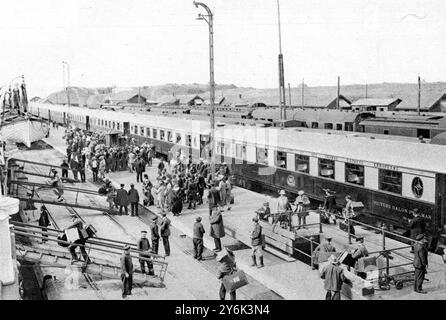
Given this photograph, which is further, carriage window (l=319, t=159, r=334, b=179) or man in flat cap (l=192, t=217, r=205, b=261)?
carriage window (l=319, t=159, r=334, b=179)

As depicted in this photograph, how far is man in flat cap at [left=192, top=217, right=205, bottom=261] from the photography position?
43.4ft

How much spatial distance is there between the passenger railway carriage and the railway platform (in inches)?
39.1

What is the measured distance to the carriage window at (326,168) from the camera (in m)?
17.1

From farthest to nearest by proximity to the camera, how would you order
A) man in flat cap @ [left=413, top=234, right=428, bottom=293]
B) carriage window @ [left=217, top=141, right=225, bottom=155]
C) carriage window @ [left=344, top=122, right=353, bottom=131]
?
carriage window @ [left=344, top=122, right=353, bottom=131], carriage window @ [left=217, top=141, right=225, bottom=155], man in flat cap @ [left=413, top=234, right=428, bottom=293]

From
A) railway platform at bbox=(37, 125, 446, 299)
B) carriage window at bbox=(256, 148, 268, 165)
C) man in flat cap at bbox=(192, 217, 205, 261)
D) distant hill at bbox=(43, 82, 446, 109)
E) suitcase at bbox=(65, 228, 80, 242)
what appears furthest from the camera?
distant hill at bbox=(43, 82, 446, 109)

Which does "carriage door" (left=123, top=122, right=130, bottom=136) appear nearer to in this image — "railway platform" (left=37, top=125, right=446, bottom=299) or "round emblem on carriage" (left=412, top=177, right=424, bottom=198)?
"railway platform" (left=37, top=125, right=446, bottom=299)

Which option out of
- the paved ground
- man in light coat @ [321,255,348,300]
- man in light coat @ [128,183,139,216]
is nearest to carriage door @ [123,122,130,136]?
man in light coat @ [128,183,139,216]

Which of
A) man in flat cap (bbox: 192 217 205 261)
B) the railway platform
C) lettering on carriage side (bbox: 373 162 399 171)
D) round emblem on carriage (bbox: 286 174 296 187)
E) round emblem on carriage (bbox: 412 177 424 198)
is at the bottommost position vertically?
the railway platform

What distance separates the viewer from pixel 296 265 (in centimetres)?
1238

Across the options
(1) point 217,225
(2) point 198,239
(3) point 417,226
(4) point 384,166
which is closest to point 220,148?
(4) point 384,166

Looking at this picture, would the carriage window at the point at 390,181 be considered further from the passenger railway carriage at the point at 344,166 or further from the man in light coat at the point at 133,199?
the man in light coat at the point at 133,199

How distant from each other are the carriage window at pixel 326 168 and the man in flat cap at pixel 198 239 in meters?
6.00

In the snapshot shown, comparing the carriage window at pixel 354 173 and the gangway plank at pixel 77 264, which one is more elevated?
the carriage window at pixel 354 173

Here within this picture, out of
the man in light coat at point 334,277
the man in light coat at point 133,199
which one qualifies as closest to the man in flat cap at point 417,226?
the man in light coat at point 334,277
